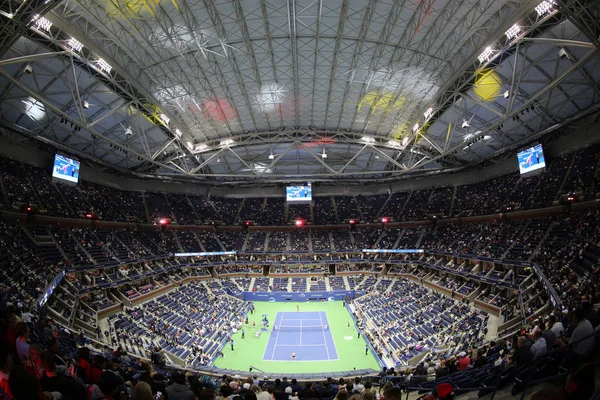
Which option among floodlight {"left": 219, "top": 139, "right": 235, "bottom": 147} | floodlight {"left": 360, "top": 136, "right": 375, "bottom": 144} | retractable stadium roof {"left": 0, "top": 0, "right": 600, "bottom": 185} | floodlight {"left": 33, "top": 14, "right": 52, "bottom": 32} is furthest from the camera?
floodlight {"left": 360, "top": 136, "right": 375, "bottom": 144}

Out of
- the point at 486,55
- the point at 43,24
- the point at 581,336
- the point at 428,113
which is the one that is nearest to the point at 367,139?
the point at 428,113

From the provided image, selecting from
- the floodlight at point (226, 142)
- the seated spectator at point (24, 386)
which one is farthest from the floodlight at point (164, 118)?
the seated spectator at point (24, 386)

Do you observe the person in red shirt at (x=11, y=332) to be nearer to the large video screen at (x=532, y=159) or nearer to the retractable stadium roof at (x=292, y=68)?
the retractable stadium roof at (x=292, y=68)

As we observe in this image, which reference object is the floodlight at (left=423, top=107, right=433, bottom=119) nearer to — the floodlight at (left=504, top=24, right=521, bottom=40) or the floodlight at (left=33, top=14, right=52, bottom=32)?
the floodlight at (left=504, top=24, right=521, bottom=40)

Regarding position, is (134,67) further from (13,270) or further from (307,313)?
(307,313)

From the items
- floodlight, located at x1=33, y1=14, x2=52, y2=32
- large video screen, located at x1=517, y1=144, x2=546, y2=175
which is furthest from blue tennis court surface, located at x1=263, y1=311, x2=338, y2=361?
large video screen, located at x1=517, y1=144, x2=546, y2=175

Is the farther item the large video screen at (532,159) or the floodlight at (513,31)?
the large video screen at (532,159)

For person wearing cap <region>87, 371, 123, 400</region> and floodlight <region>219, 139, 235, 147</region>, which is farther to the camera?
floodlight <region>219, 139, 235, 147</region>
